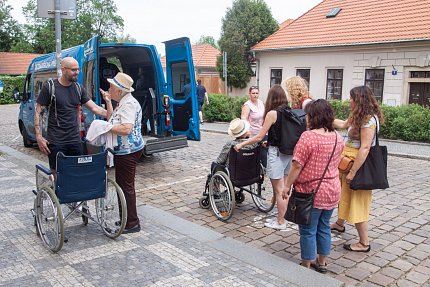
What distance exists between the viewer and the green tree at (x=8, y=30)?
52.8m

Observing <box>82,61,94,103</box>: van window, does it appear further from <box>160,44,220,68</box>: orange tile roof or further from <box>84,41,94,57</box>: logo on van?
<box>160,44,220,68</box>: orange tile roof

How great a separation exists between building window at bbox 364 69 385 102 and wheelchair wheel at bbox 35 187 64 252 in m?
16.2

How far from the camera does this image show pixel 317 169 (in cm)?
375

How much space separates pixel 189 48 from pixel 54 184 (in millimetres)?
4733

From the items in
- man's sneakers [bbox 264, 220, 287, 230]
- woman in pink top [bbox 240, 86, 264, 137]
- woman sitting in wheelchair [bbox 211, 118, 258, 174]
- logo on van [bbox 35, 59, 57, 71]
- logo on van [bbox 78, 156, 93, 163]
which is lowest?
man's sneakers [bbox 264, 220, 287, 230]

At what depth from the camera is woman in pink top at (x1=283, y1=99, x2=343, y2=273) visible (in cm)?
370

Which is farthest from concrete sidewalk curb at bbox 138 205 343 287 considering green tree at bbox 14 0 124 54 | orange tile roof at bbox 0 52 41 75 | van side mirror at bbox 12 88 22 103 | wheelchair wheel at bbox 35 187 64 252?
green tree at bbox 14 0 124 54

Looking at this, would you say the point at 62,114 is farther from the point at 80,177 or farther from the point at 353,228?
the point at 353,228

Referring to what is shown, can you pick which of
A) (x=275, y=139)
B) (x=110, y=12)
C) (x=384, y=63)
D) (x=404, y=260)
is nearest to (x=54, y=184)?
(x=275, y=139)

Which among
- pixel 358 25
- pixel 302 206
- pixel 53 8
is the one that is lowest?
pixel 302 206

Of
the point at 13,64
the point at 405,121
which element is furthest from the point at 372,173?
the point at 13,64

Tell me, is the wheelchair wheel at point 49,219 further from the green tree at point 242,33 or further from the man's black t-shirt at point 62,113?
the green tree at point 242,33

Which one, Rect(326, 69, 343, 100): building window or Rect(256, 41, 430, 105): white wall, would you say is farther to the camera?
Rect(326, 69, 343, 100): building window

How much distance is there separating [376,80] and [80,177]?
1662 cm
